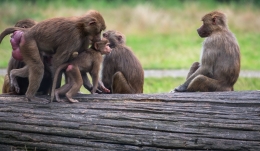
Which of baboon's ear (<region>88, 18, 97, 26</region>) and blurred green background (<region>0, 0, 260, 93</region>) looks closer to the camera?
baboon's ear (<region>88, 18, 97, 26</region>)

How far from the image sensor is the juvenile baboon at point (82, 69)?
23.2ft

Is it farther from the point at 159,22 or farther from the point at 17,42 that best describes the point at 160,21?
the point at 17,42

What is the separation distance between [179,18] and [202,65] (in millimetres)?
15578

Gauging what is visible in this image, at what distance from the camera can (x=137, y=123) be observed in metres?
6.46

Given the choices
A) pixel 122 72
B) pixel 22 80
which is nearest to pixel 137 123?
pixel 122 72

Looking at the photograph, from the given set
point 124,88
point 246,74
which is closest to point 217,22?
point 124,88

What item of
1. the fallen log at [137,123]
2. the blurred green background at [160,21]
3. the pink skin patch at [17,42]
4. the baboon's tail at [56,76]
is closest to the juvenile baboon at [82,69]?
the baboon's tail at [56,76]

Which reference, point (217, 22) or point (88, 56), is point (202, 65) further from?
point (88, 56)

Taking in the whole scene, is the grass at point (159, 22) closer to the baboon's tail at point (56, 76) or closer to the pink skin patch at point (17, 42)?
the pink skin patch at point (17, 42)

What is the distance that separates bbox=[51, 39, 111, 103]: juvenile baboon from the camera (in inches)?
279

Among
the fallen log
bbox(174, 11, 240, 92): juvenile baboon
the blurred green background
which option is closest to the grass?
the blurred green background

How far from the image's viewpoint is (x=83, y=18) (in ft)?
23.6

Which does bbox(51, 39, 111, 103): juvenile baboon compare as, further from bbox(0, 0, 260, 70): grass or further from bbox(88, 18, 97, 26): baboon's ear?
bbox(0, 0, 260, 70): grass

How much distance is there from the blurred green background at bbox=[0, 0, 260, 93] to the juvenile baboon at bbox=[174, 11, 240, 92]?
802 cm
